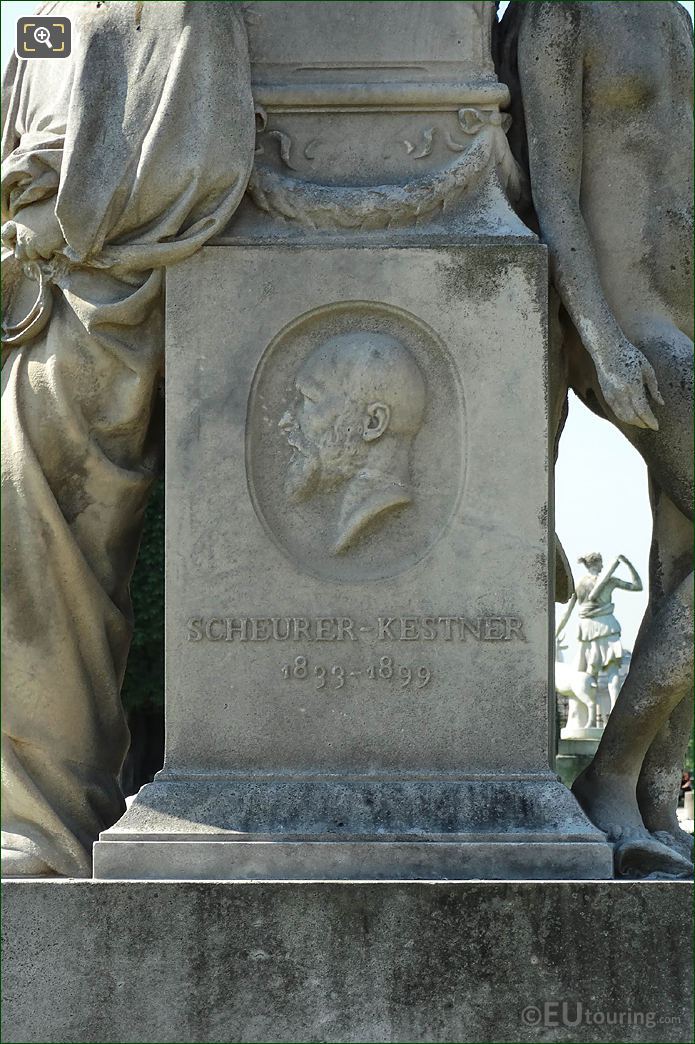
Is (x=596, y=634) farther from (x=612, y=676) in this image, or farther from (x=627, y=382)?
(x=627, y=382)

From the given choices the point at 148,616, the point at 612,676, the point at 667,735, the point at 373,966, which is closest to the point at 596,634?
the point at 612,676

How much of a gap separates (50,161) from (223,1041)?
286 centimetres

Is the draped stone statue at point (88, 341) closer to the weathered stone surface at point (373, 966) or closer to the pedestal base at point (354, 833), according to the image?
the pedestal base at point (354, 833)

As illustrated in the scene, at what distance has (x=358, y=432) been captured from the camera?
593 cm

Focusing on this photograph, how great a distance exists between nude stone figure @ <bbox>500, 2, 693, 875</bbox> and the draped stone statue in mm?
1043

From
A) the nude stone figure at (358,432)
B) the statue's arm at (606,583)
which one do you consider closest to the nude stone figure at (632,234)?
the nude stone figure at (358,432)

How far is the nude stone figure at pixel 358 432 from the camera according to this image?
591 centimetres

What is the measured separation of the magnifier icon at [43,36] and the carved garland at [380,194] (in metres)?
0.91

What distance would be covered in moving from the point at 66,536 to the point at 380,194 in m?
1.52

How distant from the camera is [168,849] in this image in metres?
5.66

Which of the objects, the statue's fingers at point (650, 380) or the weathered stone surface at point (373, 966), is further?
the statue's fingers at point (650, 380)

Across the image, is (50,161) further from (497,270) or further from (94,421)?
(497,270)

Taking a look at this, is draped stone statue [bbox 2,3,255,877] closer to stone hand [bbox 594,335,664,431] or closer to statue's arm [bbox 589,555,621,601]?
stone hand [bbox 594,335,664,431]

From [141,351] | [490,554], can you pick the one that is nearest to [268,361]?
[141,351]
